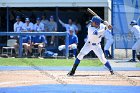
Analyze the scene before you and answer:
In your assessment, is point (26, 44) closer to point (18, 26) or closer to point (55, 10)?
point (18, 26)

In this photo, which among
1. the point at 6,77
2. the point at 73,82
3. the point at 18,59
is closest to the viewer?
the point at 73,82

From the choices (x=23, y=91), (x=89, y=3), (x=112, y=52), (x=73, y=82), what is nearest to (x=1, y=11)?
(x=89, y=3)

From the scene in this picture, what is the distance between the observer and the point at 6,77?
1173 cm

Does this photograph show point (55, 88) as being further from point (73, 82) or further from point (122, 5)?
point (122, 5)

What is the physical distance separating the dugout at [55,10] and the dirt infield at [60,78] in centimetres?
729

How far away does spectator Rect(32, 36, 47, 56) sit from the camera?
18.9 meters

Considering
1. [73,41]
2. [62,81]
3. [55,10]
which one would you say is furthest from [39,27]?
[62,81]

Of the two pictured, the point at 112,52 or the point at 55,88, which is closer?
the point at 55,88

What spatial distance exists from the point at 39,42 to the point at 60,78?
7.74 m

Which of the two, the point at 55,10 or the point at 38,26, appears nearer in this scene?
the point at 38,26

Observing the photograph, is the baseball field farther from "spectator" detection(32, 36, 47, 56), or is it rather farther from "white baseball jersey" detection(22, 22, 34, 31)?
"white baseball jersey" detection(22, 22, 34, 31)

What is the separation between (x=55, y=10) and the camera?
72.5ft

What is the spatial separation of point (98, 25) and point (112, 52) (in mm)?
7970

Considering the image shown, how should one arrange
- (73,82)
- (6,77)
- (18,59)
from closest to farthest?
(73,82), (6,77), (18,59)
